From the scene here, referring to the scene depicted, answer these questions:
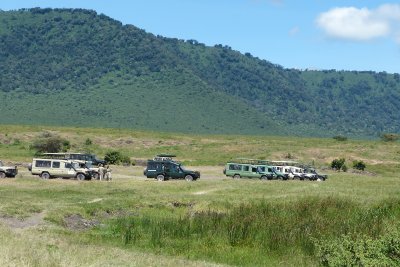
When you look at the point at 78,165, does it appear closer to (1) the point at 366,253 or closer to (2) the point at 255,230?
(2) the point at 255,230

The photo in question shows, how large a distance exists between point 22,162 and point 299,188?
35.4 meters

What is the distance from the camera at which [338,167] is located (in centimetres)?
8088

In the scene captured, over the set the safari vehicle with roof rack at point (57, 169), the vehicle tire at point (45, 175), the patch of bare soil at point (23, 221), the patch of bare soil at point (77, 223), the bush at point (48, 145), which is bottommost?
the patch of bare soil at point (77, 223)

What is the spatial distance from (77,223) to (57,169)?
23.3 meters

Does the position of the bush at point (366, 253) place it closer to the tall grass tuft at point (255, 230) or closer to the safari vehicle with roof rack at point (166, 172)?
the tall grass tuft at point (255, 230)

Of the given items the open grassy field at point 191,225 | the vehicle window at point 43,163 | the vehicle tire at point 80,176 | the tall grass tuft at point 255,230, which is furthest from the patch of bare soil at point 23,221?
the vehicle window at point 43,163

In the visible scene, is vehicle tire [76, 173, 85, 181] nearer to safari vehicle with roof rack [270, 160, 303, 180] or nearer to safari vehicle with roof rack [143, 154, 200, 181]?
safari vehicle with roof rack [143, 154, 200, 181]

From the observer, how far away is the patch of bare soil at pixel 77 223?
28.0m

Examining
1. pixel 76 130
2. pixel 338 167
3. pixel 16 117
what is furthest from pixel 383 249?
pixel 16 117

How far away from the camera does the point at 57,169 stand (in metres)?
51.2

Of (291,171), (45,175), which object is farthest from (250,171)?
(45,175)

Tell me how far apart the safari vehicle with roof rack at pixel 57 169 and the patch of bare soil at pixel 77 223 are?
21.4 metres

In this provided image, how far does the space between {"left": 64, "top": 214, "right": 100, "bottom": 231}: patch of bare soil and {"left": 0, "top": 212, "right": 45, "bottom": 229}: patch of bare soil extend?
1.20 metres

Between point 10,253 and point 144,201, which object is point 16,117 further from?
point 10,253
